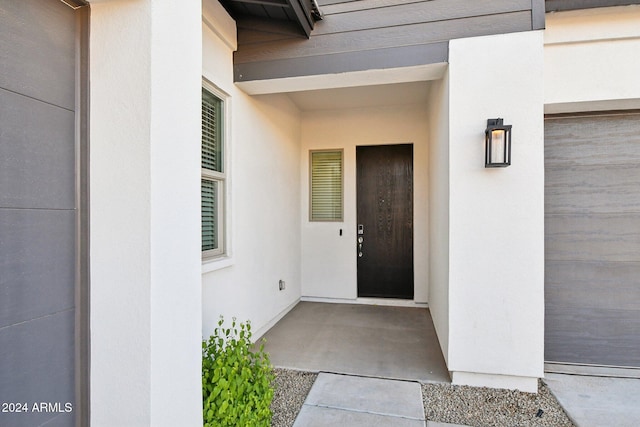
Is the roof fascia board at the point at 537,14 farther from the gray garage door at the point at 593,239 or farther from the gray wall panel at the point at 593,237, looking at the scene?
the gray wall panel at the point at 593,237

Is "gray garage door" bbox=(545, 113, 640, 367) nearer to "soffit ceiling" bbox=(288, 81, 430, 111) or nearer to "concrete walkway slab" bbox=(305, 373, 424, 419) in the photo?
"concrete walkway slab" bbox=(305, 373, 424, 419)

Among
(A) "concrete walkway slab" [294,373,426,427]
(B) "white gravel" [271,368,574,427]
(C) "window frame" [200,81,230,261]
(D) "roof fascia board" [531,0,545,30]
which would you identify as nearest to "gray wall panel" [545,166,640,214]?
(D) "roof fascia board" [531,0,545,30]

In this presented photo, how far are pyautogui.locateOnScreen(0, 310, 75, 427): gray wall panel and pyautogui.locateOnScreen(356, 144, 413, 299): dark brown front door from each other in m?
3.95

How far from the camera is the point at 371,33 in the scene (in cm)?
270

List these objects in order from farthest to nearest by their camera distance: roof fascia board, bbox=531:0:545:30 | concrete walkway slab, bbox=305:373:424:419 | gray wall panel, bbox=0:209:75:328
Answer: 1. roof fascia board, bbox=531:0:545:30
2. concrete walkway slab, bbox=305:373:424:419
3. gray wall panel, bbox=0:209:75:328

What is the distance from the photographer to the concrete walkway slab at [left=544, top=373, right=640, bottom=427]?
210 cm

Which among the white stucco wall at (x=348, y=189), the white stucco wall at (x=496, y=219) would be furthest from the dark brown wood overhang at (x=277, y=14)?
the white stucco wall at (x=348, y=189)

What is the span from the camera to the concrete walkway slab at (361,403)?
2.09 m

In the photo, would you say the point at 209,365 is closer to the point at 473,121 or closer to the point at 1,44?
the point at 1,44

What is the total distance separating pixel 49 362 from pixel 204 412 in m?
0.77

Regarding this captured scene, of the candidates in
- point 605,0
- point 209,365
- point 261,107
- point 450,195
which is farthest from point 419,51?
point 209,365

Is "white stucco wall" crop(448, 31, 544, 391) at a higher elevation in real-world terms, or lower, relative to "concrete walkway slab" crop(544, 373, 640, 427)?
higher

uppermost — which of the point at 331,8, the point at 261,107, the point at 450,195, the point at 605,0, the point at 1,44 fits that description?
the point at 331,8

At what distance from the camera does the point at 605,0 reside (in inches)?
93.6
